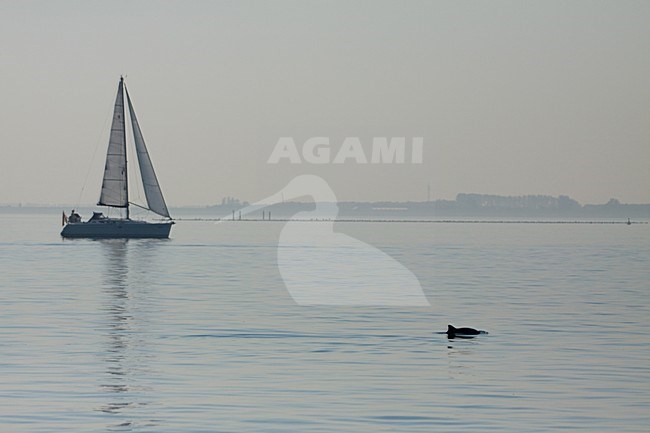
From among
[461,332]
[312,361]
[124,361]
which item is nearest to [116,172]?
[461,332]

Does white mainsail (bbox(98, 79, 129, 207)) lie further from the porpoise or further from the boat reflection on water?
the porpoise

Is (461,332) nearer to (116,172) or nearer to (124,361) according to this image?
(124,361)

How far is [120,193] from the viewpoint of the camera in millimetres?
146250

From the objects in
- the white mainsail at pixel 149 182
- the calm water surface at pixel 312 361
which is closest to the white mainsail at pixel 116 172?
the white mainsail at pixel 149 182

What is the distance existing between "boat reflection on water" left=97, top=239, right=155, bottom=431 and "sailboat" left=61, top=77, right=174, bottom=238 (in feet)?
254

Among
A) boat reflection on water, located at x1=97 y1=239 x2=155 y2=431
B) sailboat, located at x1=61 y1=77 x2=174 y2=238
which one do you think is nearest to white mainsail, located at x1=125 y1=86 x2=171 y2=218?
sailboat, located at x1=61 y1=77 x2=174 y2=238

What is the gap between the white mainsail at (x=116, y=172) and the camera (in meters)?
146

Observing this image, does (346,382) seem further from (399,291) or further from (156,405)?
(399,291)

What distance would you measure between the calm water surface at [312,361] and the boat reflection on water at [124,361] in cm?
5

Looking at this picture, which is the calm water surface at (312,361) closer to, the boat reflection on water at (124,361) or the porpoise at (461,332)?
the boat reflection on water at (124,361)

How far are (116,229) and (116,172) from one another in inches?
262

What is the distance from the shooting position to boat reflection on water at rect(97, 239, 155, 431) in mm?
26641

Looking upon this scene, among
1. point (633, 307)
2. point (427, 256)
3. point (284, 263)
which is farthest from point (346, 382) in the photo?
point (427, 256)

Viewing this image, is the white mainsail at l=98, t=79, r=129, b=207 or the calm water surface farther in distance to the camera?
the white mainsail at l=98, t=79, r=129, b=207
